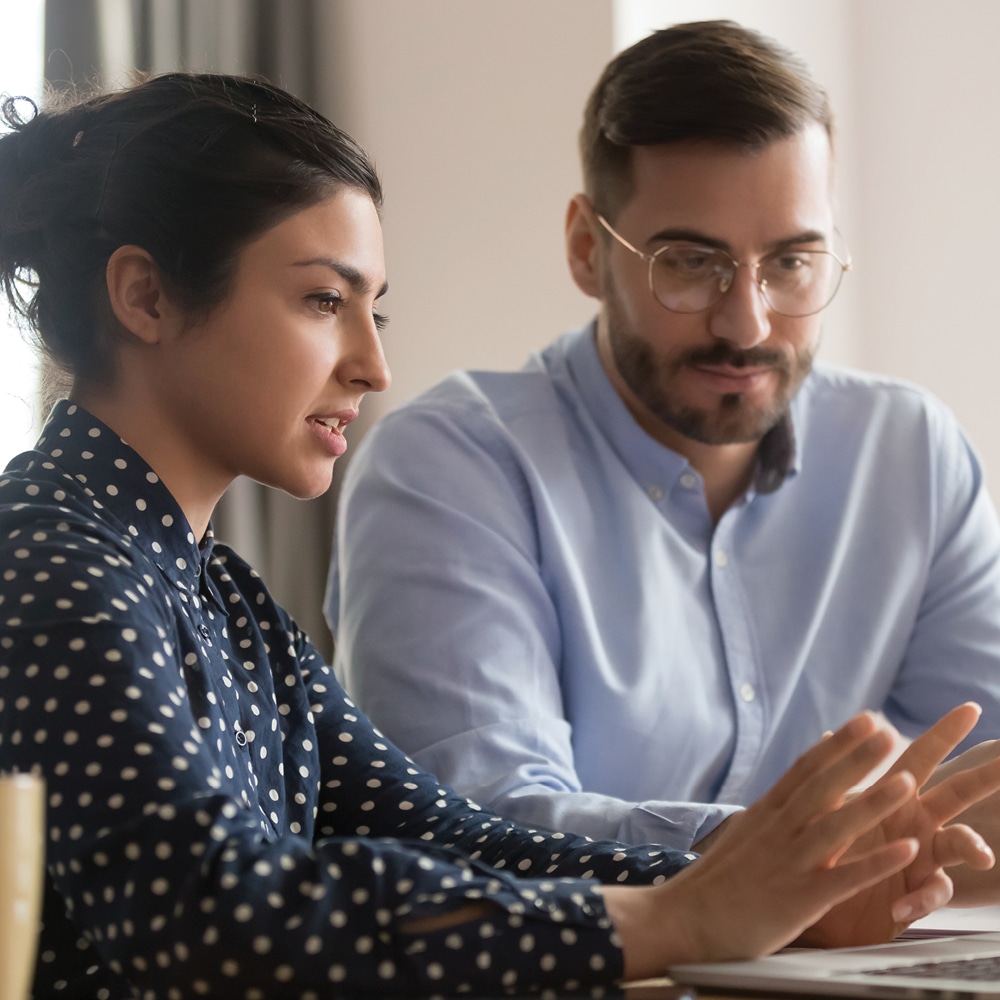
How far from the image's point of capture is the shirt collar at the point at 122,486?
1.01 meters

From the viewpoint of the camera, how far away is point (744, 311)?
1.70 metres

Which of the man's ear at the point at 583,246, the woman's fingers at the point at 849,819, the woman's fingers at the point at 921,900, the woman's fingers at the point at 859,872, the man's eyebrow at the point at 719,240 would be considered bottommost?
the woman's fingers at the point at 921,900

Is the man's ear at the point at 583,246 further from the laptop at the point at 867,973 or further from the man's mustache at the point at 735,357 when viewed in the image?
the laptop at the point at 867,973

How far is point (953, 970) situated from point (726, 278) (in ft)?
3.55

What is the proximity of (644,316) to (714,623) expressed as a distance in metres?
0.41

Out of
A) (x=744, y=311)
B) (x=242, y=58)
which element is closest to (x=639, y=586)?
(x=744, y=311)

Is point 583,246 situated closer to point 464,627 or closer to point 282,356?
point 464,627

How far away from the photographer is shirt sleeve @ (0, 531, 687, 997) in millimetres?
739

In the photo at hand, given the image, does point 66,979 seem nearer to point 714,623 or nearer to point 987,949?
point 987,949

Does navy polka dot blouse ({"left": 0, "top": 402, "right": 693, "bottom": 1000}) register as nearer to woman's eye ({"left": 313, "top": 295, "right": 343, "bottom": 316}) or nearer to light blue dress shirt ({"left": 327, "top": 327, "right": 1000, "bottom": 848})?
woman's eye ({"left": 313, "top": 295, "right": 343, "bottom": 316})

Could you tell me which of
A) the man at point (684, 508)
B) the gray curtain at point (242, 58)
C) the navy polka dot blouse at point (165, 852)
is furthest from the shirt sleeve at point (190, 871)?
the gray curtain at point (242, 58)

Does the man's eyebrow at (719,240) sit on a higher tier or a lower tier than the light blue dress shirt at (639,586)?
higher

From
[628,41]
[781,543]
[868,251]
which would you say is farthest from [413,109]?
[781,543]

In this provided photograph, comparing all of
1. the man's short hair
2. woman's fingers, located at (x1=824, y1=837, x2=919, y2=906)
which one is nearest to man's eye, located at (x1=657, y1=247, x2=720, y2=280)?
the man's short hair
